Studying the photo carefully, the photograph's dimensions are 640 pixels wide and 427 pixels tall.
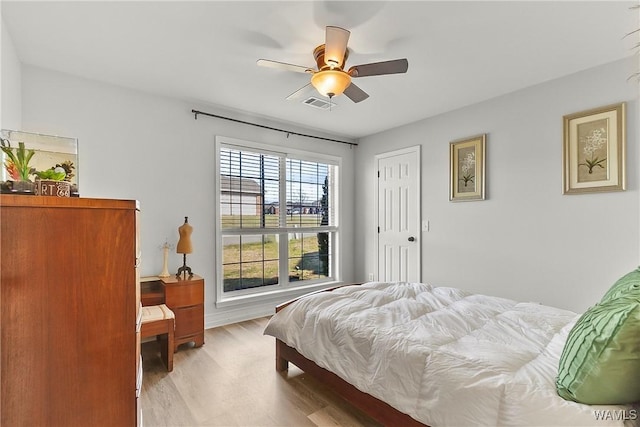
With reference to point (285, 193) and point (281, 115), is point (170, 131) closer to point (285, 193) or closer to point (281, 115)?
point (281, 115)

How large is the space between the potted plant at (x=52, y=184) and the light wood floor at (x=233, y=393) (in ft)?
5.01

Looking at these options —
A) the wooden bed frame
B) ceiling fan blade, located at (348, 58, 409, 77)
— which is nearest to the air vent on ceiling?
ceiling fan blade, located at (348, 58, 409, 77)

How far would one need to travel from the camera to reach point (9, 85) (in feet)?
7.43

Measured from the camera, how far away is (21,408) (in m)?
1.00

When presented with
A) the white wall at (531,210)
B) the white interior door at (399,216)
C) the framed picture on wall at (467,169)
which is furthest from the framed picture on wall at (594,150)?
the white interior door at (399,216)

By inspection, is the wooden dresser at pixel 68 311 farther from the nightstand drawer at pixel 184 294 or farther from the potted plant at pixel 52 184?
the nightstand drawer at pixel 184 294

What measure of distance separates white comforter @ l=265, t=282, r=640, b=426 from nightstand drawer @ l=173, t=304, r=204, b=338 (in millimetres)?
955

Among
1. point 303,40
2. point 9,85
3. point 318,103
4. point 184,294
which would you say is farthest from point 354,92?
point 9,85

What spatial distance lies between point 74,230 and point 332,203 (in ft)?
13.1

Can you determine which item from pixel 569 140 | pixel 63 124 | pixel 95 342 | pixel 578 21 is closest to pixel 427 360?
pixel 95 342

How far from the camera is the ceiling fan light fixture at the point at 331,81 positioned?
85.7 inches

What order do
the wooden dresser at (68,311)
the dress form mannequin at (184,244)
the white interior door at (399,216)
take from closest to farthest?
the wooden dresser at (68,311) → the dress form mannequin at (184,244) → the white interior door at (399,216)

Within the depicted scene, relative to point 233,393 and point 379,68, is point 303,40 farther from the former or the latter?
point 233,393

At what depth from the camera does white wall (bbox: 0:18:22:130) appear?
2076 millimetres
